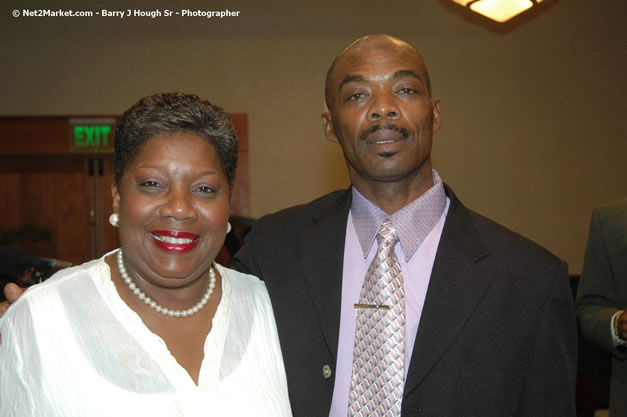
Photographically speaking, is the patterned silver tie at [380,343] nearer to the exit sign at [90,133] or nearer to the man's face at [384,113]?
the man's face at [384,113]

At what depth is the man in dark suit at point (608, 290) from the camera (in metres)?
1.97

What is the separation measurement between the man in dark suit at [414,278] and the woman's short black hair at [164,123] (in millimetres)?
433

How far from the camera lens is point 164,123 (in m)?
1.32

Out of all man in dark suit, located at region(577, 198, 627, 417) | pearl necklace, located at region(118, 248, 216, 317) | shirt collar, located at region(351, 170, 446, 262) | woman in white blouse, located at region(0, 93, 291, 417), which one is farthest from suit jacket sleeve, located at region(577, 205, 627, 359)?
pearl necklace, located at region(118, 248, 216, 317)

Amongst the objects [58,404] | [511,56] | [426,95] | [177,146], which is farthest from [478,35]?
[58,404]

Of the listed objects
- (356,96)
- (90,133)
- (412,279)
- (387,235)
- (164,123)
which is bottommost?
(412,279)

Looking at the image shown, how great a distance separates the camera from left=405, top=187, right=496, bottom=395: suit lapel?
1.39 metres

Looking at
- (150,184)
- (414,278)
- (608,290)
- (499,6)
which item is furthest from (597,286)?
(499,6)

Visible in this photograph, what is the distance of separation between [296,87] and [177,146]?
4.23 metres

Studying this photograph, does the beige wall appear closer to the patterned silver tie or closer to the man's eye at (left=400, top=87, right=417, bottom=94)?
the man's eye at (left=400, top=87, right=417, bottom=94)

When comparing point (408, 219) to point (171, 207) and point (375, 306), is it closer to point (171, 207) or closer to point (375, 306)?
point (375, 306)

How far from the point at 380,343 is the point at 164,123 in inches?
29.5

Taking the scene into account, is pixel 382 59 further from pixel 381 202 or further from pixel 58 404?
pixel 58 404

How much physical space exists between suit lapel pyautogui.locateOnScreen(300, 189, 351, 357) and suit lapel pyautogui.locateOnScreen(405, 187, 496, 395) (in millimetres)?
223
